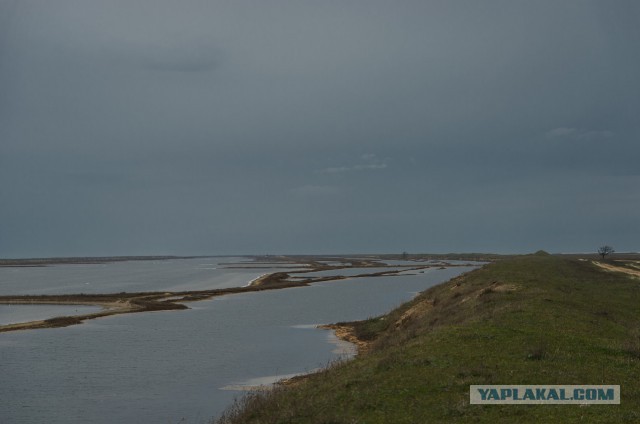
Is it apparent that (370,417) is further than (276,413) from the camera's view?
No

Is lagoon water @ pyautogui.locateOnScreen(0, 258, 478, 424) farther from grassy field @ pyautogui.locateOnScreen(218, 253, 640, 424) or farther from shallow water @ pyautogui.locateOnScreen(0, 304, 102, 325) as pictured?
shallow water @ pyautogui.locateOnScreen(0, 304, 102, 325)

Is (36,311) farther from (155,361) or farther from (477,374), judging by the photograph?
(477,374)

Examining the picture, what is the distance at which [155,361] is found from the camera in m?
38.6

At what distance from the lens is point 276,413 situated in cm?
1725

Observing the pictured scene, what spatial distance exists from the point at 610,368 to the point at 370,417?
9429 millimetres

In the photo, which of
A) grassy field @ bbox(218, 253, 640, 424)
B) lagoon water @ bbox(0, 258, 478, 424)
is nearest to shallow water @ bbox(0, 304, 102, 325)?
lagoon water @ bbox(0, 258, 478, 424)

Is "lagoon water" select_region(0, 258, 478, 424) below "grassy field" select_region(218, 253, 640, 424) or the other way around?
below

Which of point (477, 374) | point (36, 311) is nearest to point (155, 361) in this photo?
point (477, 374)

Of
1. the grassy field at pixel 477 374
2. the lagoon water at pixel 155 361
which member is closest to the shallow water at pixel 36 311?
the lagoon water at pixel 155 361

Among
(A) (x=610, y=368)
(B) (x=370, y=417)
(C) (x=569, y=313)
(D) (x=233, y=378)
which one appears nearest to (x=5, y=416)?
(D) (x=233, y=378)

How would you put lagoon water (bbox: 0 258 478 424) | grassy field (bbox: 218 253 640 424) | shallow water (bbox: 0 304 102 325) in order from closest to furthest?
grassy field (bbox: 218 253 640 424) → lagoon water (bbox: 0 258 478 424) → shallow water (bbox: 0 304 102 325)

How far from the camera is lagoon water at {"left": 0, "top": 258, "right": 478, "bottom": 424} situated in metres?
26.4

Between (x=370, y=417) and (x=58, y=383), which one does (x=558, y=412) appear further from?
(x=58, y=383)

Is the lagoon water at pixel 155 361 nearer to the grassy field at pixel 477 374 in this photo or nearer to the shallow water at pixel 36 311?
the grassy field at pixel 477 374
